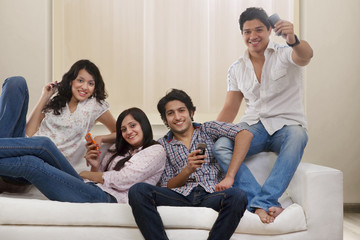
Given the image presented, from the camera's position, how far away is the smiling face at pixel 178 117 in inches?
97.0

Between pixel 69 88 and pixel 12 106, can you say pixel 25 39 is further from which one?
pixel 12 106

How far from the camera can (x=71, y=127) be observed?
2.66m

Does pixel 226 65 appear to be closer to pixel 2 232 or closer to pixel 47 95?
pixel 47 95

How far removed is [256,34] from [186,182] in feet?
3.34

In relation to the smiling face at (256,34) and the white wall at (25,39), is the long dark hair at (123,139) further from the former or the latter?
the white wall at (25,39)

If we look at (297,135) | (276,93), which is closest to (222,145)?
(297,135)

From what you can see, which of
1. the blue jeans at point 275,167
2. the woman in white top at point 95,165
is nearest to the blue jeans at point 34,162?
the woman in white top at point 95,165

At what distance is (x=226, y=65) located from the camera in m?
4.11

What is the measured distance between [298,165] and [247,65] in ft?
2.33

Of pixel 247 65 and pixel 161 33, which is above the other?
pixel 161 33

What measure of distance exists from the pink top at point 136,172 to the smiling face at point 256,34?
87 centimetres

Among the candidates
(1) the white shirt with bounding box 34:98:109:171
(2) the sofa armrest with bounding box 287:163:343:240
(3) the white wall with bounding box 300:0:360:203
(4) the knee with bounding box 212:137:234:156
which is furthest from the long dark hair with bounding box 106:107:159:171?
(3) the white wall with bounding box 300:0:360:203

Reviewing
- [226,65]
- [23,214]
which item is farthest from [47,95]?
[226,65]

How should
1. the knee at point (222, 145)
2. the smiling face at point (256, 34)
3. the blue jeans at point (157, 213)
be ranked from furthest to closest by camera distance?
the smiling face at point (256, 34) → the knee at point (222, 145) → the blue jeans at point (157, 213)
